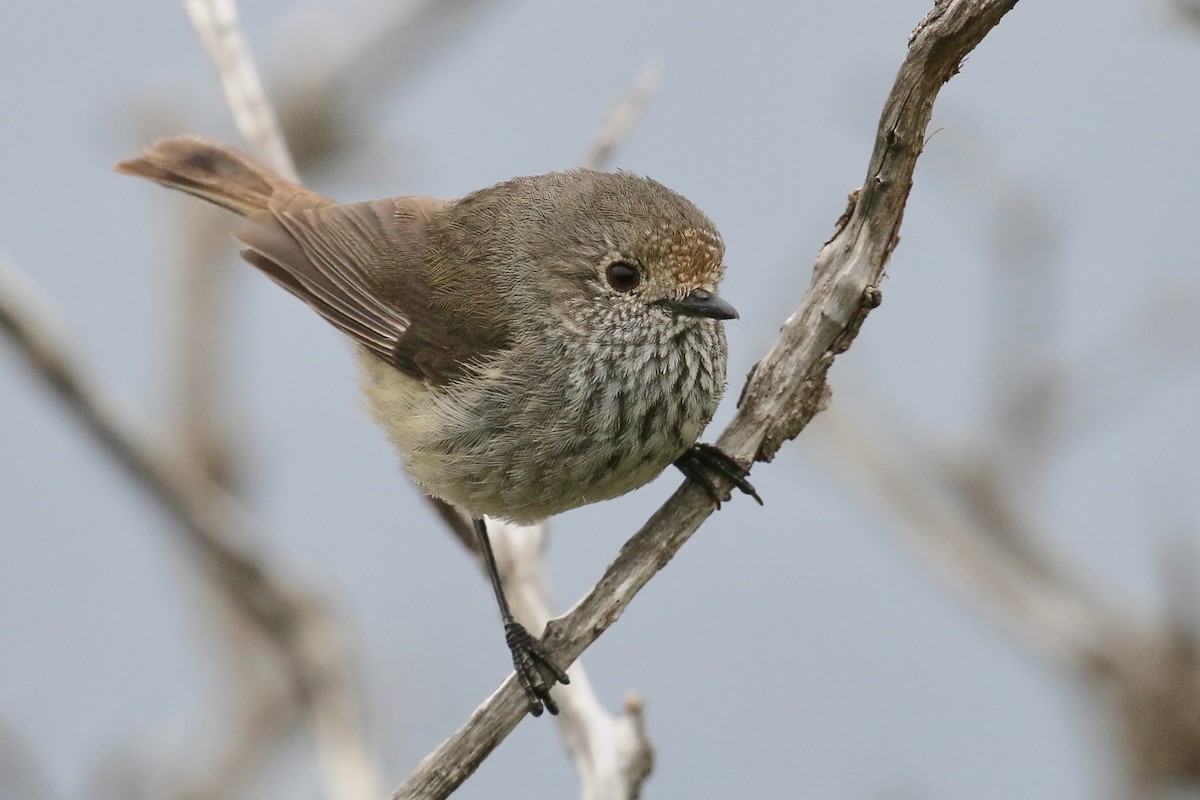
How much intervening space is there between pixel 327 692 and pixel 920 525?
2.50 metres

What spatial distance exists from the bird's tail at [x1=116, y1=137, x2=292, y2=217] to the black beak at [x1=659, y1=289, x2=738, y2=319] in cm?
182

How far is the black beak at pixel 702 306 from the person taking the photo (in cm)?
346

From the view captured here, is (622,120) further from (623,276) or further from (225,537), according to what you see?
(225,537)

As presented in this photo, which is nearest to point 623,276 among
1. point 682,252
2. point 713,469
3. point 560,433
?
point 682,252

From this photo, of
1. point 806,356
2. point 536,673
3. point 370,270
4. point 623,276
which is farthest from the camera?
point 370,270

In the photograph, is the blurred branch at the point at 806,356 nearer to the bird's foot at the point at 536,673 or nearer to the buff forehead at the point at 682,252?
the bird's foot at the point at 536,673

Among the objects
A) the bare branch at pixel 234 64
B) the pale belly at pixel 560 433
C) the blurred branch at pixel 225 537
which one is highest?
the bare branch at pixel 234 64

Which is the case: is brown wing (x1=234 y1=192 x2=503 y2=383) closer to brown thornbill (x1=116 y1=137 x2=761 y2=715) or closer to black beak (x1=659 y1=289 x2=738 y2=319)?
brown thornbill (x1=116 y1=137 x2=761 y2=715)

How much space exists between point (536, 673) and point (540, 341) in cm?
95

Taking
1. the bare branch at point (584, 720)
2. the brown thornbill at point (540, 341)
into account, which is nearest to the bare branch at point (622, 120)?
the brown thornbill at point (540, 341)

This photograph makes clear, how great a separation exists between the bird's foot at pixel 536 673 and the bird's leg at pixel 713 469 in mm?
600

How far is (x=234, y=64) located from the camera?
14.6 ft

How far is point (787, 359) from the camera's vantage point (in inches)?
127

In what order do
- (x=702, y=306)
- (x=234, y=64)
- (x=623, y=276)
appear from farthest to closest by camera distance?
(x=234, y=64)
(x=623, y=276)
(x=702, y=306)
